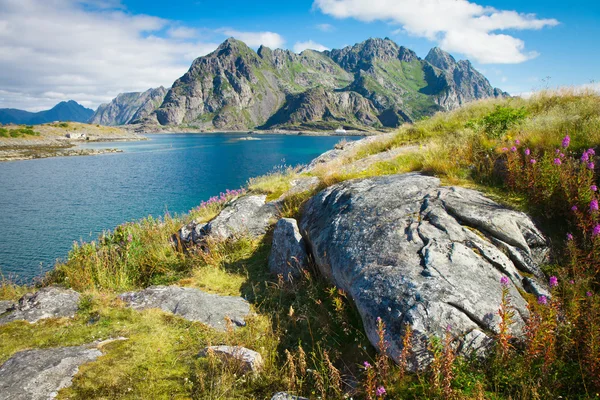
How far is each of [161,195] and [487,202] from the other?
36823 mm

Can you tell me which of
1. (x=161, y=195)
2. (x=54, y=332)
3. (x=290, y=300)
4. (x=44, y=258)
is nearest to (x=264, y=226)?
(x=290, y=300)

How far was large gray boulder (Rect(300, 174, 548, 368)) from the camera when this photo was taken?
404cm

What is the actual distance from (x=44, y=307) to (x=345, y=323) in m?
6.28

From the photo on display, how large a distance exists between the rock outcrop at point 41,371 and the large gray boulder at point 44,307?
1.54 m

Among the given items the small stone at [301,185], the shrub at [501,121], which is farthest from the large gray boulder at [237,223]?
the shrub at [501,121]

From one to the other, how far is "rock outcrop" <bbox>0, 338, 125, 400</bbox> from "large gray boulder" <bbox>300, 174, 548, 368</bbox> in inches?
171

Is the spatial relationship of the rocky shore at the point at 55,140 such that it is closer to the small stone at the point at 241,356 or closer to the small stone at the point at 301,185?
the small stone at the point at 301,185

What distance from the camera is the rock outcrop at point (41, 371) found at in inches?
156

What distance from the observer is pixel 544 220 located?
18.4ft

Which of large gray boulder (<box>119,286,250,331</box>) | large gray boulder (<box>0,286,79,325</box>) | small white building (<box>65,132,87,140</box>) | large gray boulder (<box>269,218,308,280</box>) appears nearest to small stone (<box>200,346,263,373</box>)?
large gray boulder (<box>119,286,250,331</box>)

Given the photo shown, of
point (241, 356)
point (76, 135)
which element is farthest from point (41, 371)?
point (76, 135)

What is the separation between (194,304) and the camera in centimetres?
647

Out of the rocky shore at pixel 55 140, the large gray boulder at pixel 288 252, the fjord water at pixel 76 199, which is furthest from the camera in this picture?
the rocky shore at pixel 55 140

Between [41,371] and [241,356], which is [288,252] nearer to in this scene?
[241,356]
